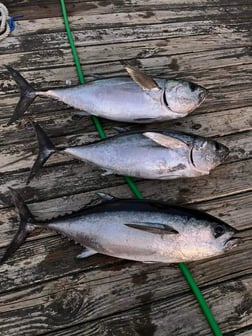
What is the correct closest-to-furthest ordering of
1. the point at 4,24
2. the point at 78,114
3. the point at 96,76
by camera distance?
the point at 78,114, the point at 96,76, the point at 4,24

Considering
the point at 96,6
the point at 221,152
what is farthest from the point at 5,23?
the point at 221,152

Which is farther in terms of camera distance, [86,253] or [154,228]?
[86,253]

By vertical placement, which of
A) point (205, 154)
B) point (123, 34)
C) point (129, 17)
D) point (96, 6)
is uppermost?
point (96, 6)

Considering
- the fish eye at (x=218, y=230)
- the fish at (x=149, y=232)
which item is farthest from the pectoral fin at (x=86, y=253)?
the fish eye at (x=218, y=230)

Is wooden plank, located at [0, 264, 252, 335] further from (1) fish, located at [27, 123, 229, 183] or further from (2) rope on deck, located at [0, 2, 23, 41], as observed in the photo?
(2) rope on deck, located at [0, 2, 23, 41]

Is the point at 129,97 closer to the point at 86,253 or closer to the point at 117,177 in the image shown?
the point at 117,177

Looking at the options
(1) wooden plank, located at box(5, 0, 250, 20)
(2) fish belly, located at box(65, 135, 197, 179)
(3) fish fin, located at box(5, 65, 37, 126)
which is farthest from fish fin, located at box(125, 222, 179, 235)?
(1) wooden plank, located at box(5, 0, 250, 20)
